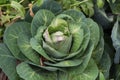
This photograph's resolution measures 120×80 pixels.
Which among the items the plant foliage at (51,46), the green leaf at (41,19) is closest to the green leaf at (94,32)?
the plant foliage at (51,46)

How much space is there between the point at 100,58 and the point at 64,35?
0.48 feet

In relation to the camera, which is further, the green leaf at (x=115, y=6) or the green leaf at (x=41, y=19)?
the green leaf at (x=115, y=6)

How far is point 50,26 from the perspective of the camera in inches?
27.4

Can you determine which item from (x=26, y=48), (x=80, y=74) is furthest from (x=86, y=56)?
(x=26, y=48)

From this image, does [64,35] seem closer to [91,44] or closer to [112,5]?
[91,44]

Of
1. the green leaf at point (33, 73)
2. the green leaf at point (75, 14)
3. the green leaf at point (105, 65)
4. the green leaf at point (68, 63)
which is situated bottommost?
the green leaf at point (105, 65)

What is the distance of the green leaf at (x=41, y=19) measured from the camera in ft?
2.30

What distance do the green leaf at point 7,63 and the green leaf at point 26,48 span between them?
0.14 ft

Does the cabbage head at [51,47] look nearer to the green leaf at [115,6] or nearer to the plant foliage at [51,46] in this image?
the plant foliage at [51,46]

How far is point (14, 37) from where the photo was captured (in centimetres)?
71

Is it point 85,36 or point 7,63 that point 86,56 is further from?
point 7,63

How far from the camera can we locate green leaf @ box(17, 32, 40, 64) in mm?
686

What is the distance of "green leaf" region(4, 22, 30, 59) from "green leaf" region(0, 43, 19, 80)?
0.06 feet

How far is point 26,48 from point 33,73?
65mm
